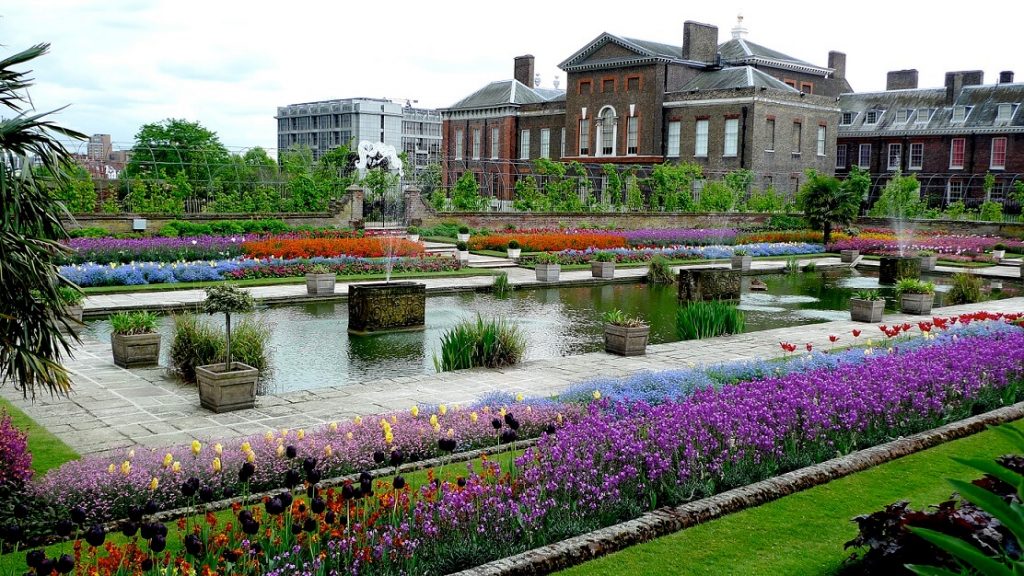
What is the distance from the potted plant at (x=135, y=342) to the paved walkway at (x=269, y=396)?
20 centimetres

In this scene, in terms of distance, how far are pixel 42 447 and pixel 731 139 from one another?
4301 cm

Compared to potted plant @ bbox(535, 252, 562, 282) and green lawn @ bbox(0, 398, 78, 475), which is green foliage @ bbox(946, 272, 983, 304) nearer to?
potted plant @ bbox(535, 252, 562, 282)

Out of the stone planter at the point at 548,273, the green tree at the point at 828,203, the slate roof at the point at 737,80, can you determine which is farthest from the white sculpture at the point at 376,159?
the stone planter at the point at 548,273

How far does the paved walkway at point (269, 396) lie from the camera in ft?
27.9

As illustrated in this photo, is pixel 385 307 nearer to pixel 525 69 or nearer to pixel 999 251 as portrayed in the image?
pixel 999 251

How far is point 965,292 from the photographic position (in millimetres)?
20969

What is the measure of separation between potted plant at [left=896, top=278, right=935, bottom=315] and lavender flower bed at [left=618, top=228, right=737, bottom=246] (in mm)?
14932

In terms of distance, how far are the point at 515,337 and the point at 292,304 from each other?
296 inches

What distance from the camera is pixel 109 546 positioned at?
4652mm

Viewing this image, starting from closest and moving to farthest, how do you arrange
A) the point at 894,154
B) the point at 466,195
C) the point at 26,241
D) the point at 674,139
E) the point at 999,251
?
1. the point at 26,241
2. the point at 999,251
3. the point at 466,195
4. the point at 674,139
5. the point at 894,154

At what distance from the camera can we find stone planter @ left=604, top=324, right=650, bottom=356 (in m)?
12.9

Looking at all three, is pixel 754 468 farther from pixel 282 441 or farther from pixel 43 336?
pixel 43 336

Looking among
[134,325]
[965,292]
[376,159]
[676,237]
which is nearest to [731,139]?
[676,237]

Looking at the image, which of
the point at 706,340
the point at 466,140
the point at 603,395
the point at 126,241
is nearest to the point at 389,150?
A: the point at 466,140
